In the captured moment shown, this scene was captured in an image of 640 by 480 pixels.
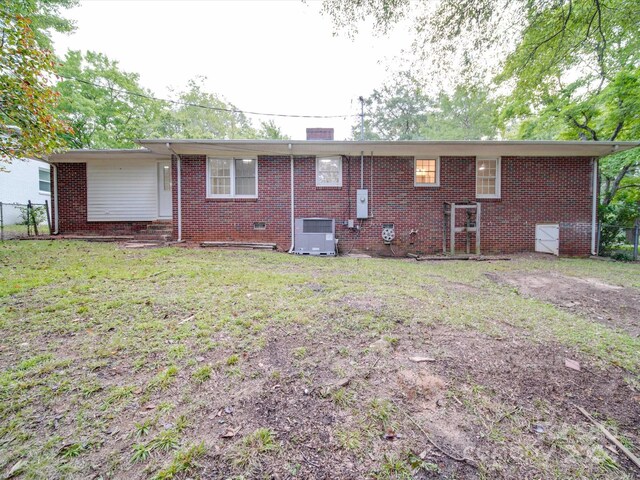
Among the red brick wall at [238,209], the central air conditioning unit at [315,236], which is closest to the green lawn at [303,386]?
the central air conditioning unit at [315,236]

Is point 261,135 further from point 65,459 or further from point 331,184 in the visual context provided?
point 65,459

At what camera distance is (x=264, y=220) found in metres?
9.03

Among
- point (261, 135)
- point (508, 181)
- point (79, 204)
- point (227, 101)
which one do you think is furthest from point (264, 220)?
point (227, 101)

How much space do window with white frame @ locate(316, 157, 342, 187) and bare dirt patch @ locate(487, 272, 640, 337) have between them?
5.22m

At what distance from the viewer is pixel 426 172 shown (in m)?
9.07

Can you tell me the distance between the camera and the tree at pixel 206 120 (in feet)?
74.5

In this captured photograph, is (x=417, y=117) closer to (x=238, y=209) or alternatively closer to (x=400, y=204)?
(x=400, y=204)

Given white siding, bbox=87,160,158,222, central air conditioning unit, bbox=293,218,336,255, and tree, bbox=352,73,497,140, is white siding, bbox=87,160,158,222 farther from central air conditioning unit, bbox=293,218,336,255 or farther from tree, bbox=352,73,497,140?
tree, bbox=352,73,497,140

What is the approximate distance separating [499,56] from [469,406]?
16.5 ft

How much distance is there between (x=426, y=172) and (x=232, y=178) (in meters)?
6.24

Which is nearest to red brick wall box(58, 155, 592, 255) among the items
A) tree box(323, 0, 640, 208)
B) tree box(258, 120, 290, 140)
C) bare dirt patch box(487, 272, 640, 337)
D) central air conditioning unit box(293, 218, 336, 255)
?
central air conditioning unit box(293, 218, 336, 255)

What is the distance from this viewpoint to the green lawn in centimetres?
138

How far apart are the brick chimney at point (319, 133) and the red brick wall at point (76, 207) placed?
6.98 metres

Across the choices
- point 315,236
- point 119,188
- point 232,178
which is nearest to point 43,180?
point 119,188
